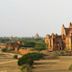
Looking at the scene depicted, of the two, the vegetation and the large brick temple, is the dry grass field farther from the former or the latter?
the large brick temple

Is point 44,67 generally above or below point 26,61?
below

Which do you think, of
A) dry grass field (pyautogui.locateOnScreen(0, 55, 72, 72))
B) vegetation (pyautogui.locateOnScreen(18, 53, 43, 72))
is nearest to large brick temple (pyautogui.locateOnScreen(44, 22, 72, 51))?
vegetation (pyautogui.locateOnScreen(18, 53, 43, 72))

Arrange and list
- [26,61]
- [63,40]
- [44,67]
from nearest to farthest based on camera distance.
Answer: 1. [44,67]
2. [26,61]
3. [63,40]

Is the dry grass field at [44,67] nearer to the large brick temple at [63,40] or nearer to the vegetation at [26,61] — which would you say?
the vegetation at [26,61]

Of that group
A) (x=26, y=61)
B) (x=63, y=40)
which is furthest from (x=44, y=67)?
(x=63, y=40)

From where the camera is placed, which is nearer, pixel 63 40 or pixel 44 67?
pixel 44 67

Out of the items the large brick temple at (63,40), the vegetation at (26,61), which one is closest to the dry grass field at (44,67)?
the vegetation at (26,61)

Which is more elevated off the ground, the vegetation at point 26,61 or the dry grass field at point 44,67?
the vegetation at point 26,61

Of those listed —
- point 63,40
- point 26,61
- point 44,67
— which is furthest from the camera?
point 63,40

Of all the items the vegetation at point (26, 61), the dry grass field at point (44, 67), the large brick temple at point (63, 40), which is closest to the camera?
the vegetation at point (26, 61)

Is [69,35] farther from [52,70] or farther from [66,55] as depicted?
[52,70]

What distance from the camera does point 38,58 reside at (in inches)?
2349

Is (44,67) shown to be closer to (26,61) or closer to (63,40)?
(26,61)

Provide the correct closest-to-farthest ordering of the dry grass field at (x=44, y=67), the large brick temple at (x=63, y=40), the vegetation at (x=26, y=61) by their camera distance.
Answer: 1. the vegetation at (x=26, y=61)
2. the dry grass field at (x=44, y=67)
3. the large brick temple at (x=63, y=40)
